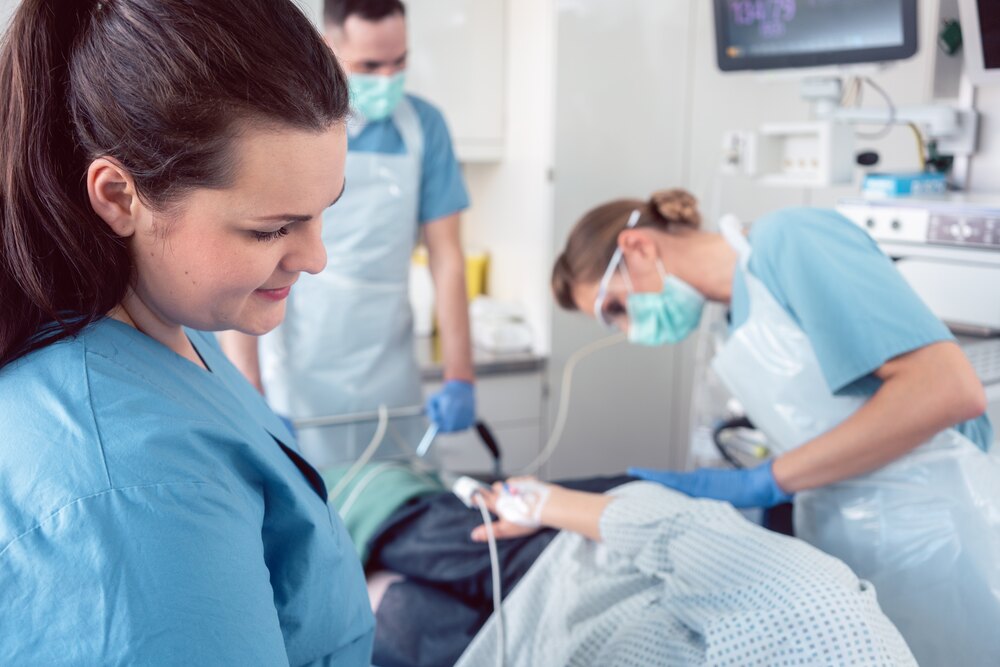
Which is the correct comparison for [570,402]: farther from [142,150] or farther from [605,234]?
[142,150]

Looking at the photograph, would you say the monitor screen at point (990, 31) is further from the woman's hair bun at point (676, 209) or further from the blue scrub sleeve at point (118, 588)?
the blue scrub sleeve at point (118, 588)

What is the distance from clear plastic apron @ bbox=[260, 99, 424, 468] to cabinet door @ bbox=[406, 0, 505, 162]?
0.70m

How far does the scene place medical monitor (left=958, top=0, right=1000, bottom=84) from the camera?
1574 mm

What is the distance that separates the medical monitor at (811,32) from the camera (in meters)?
1.80

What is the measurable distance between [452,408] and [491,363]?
0.70m

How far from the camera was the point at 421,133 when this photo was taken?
2.17m

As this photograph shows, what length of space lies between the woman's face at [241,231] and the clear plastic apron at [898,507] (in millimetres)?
870

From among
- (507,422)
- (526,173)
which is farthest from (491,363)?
(526,173)

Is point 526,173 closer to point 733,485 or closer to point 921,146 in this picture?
point 921,146

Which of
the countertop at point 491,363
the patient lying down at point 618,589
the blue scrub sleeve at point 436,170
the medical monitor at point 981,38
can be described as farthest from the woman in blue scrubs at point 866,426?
the countertop at point 491,363

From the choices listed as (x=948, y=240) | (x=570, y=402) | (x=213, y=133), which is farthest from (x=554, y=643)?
(x=570, y=402)

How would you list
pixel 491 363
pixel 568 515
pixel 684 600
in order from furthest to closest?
pixel 491 363 → pixel 568 515 → pixel 684 600

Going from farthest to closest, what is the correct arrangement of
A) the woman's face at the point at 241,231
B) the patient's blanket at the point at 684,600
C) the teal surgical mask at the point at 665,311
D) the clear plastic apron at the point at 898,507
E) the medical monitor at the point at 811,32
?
the medical monitor at the point at 811,32 → the teal surgical mask at the point at 665,311 → the clear plastic apron at the point at 898,507 → the patient's blanket at the point at 684,600 → the woman's face at the point at 241,231

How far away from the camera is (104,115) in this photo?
708 mm
